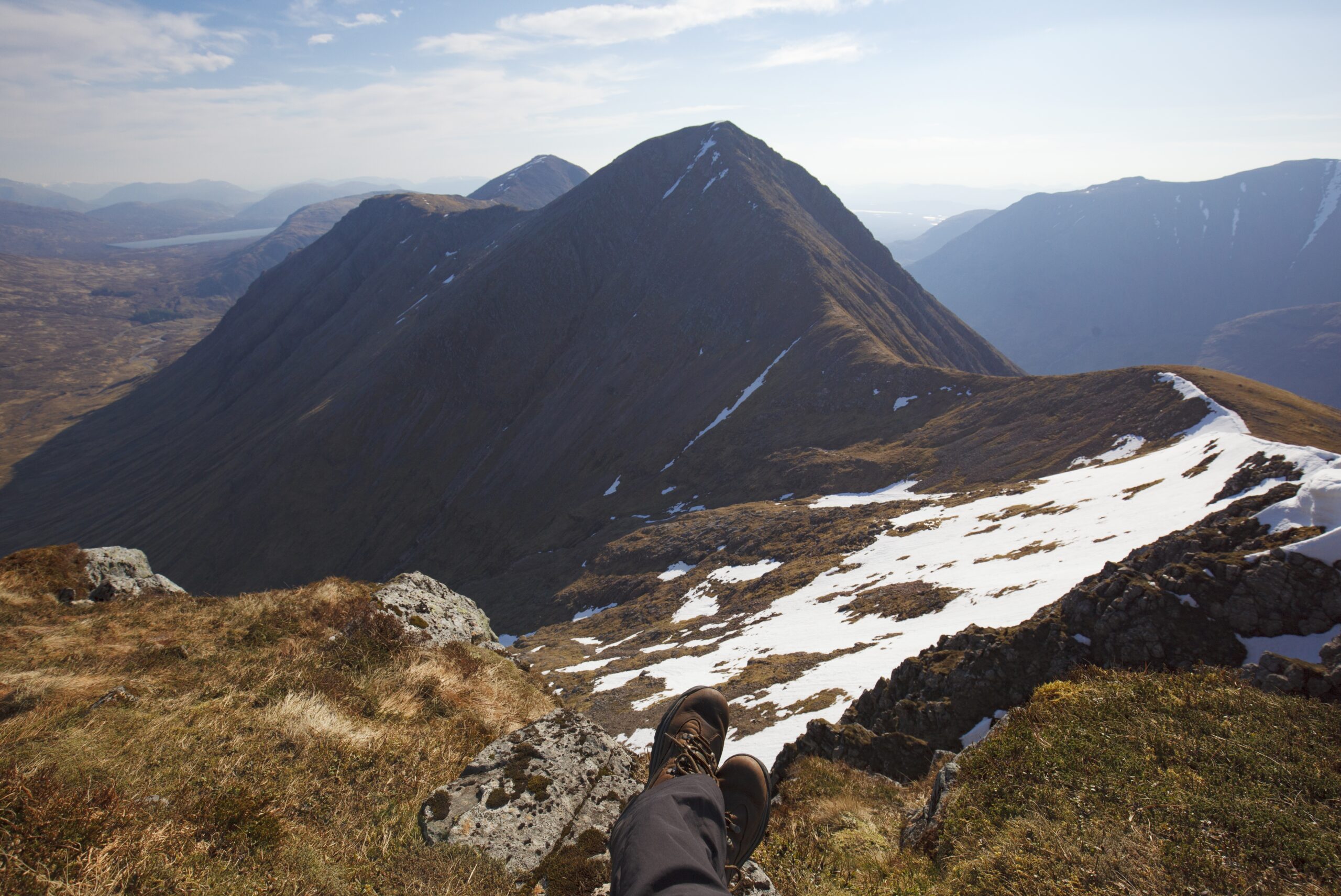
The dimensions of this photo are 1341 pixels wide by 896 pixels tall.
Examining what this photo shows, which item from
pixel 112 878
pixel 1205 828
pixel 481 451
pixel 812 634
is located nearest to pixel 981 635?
pixel 1205 828

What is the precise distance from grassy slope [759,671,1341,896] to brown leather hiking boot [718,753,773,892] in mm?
943

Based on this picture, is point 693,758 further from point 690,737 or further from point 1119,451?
point 1119,451

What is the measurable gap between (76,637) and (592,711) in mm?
19315

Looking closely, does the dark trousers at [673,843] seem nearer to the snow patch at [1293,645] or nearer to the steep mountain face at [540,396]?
the snow patch at [1293,645]

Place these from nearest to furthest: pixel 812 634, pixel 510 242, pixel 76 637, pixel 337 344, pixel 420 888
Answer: pixel 420 888 → pixel 76 637 → pixel 812 634 → pixel 510 242 → pixel 337 344

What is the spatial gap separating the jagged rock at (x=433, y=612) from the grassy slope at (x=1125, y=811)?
8.53 m

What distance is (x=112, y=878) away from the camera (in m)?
4.27

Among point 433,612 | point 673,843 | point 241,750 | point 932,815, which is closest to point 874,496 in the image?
point 433,612

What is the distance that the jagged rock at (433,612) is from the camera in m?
12.7

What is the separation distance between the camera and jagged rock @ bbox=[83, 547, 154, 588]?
16.3 m

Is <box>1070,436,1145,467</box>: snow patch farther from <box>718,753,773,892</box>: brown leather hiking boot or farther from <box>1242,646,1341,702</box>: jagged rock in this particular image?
<box>718,753,773,892</box>: brown leather hiking boot

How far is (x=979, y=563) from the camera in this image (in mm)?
29312

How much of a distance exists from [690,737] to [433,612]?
31.6 ft

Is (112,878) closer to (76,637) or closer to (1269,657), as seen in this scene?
(76,637)
